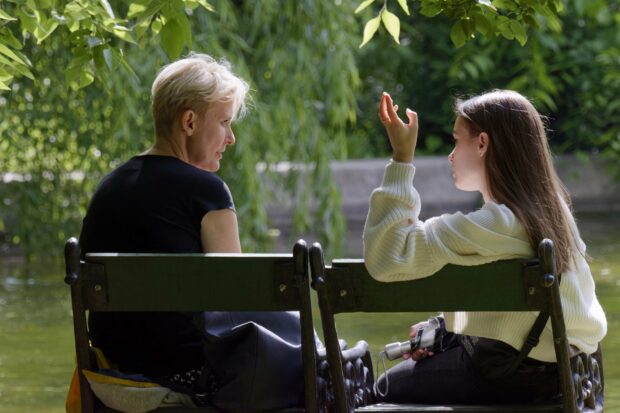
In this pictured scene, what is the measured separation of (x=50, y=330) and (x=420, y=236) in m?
5.15

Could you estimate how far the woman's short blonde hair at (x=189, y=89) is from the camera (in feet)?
14.2

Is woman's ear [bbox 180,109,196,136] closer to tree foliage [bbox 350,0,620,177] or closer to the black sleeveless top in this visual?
the black sleeveless top

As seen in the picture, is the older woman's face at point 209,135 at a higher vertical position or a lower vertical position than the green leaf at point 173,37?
lower

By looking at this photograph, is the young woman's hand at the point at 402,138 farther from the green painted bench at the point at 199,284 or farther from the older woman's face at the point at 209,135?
the older woman's face at the point at 209,135

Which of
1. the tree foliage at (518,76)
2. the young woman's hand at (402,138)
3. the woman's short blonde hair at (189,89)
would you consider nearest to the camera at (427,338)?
the young woman's hand at (402,138)

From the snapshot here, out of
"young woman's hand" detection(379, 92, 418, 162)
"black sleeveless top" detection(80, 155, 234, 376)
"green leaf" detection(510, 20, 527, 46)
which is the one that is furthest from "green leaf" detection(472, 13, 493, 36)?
"black sleeveless top" detection(80, 155, 234, 376)

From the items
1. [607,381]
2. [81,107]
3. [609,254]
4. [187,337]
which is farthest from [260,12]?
[187,337]

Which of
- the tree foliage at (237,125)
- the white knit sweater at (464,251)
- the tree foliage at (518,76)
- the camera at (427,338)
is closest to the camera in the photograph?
the white knit sweater at (464,251)

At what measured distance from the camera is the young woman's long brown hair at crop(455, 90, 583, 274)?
13.2 ft

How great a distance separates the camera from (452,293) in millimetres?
3734

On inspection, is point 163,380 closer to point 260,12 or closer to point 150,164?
point 150,164

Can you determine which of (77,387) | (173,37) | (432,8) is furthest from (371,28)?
(77,387)

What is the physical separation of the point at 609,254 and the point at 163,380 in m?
8.17

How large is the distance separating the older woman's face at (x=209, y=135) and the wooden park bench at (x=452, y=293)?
0.78 meters
